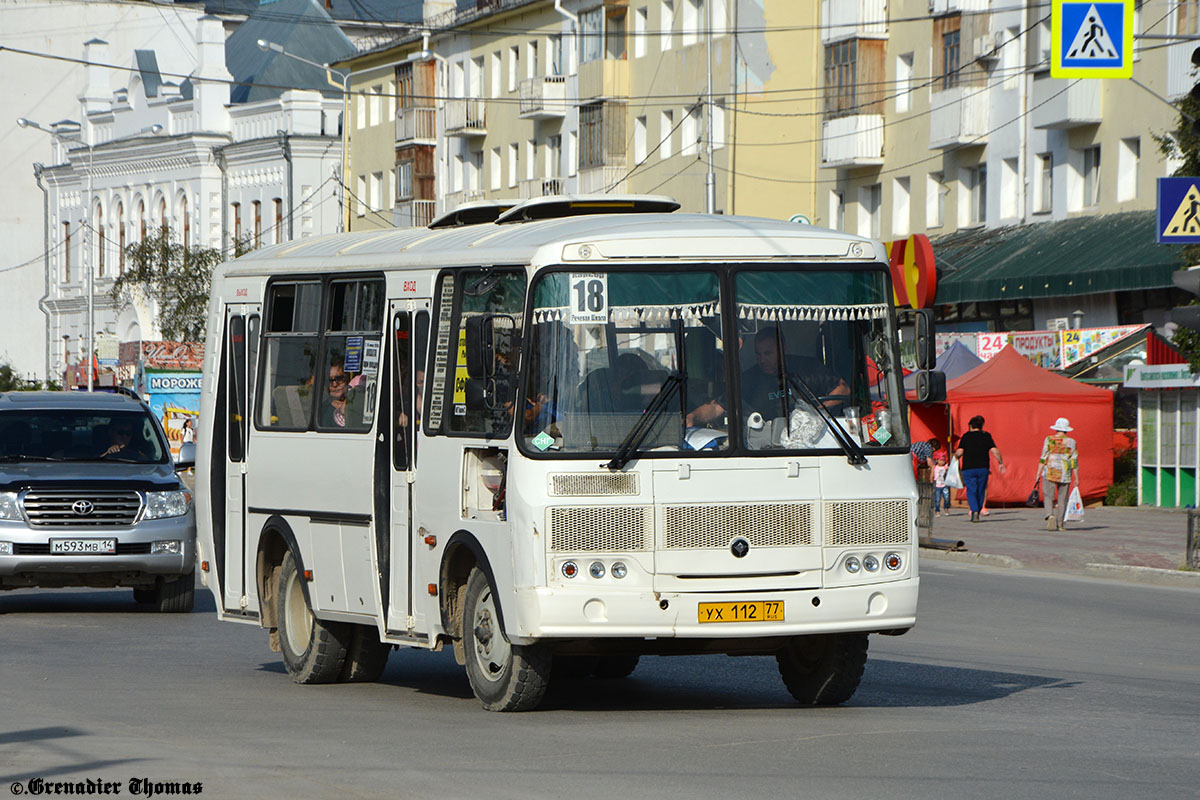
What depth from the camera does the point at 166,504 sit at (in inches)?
777

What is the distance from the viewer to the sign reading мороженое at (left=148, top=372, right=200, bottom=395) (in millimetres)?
65000

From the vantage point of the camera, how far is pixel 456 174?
79438 mm

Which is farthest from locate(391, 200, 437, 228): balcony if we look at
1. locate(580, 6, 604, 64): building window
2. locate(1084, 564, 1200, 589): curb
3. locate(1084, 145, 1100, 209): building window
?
locate(1084, 564, 1200, 589): curb

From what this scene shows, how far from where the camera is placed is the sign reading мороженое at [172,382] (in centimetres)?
6500

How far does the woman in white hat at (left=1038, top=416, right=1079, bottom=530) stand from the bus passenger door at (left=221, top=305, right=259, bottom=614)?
20065mm

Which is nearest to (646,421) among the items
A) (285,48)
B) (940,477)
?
(940,477)

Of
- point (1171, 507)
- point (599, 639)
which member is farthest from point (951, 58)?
point (599, 639)

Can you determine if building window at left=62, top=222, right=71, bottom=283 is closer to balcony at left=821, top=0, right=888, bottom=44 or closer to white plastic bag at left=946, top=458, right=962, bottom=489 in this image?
balcony at left=821, top=0, right=888, bottom=44

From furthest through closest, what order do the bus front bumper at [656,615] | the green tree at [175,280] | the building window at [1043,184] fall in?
the green tree at [175,280]
the building window at [1043,184]
the bus front bumper at [656,615]

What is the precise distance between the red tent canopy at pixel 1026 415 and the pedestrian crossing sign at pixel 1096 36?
14814 millimetres

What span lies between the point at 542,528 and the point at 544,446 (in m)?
0.42

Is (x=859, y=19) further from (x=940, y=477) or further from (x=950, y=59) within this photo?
(x=940, y=477)

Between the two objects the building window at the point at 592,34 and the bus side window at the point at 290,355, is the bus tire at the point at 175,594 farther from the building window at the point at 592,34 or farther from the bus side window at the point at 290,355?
the building window at the point at 592,34

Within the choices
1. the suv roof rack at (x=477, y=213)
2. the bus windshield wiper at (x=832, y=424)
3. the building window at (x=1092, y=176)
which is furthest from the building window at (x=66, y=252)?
the bus windshield wiper at (x=832, y=424)
